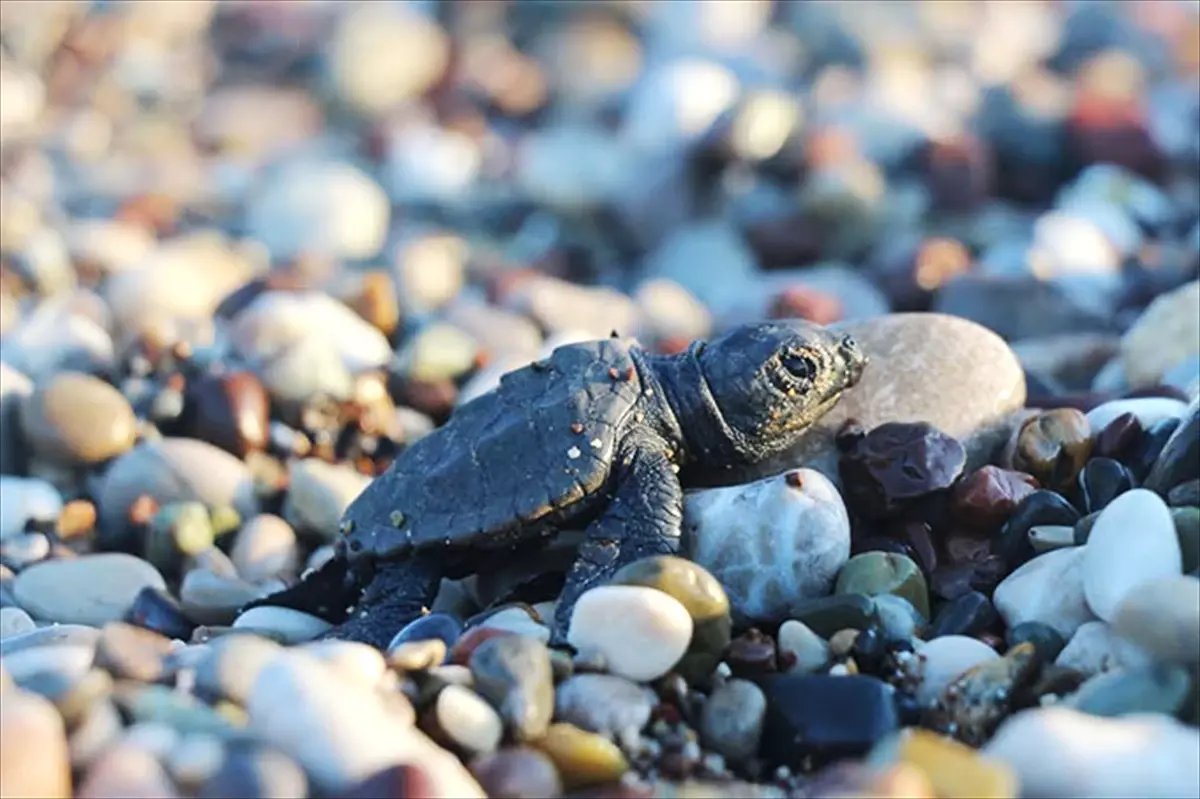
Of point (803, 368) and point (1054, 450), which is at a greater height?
point (803, 368)

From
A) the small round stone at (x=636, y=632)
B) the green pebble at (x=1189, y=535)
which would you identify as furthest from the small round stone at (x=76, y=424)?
the green pebble at (x=1189, y=535)

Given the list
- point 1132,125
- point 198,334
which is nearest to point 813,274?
point 1132,125

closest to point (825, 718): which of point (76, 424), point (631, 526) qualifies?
point (631, 526)

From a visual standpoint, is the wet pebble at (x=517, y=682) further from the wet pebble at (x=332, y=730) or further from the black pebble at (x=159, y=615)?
the black pebble at (x=159, y=615)

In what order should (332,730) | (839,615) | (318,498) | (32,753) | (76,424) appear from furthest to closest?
(76,424) < (318,498) < (839,615) < (332,730) < (32,753)

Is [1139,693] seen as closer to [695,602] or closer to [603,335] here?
[695,602]

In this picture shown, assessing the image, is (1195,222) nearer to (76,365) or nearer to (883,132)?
(883,132)
